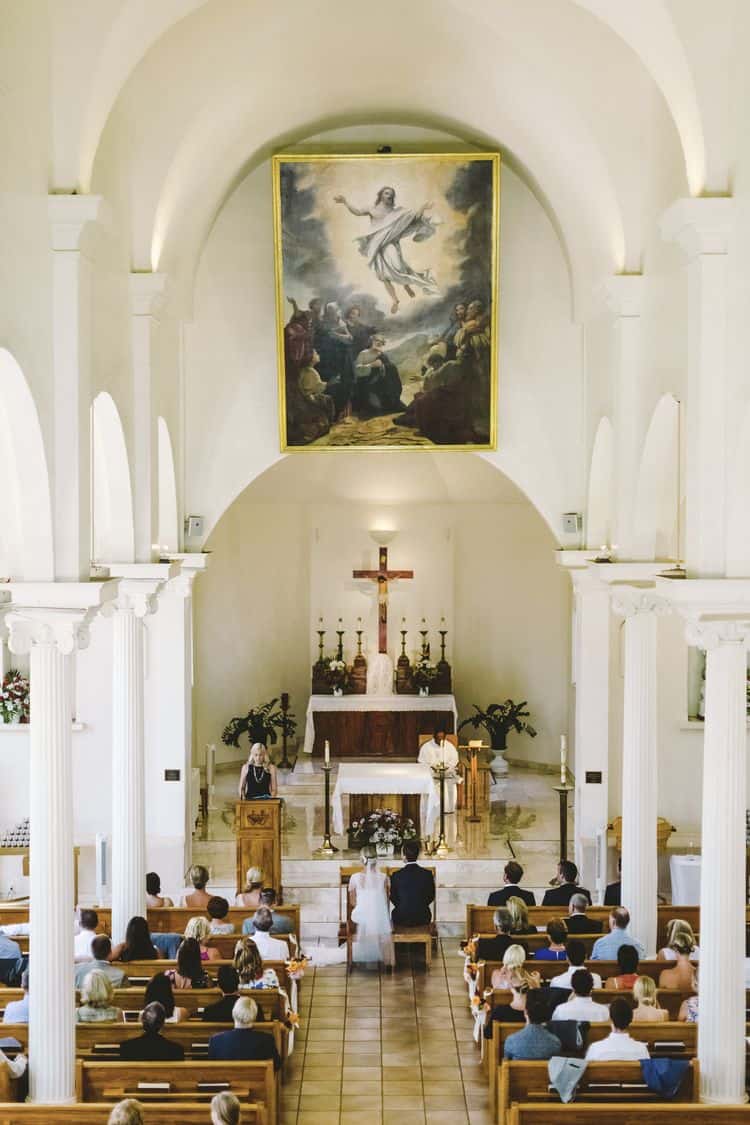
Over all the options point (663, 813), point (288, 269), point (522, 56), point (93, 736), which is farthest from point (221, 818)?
point (522, 56)

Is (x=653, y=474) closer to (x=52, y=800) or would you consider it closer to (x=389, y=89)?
(x=389, y=89)

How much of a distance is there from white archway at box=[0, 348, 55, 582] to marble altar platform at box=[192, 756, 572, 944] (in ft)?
24.2

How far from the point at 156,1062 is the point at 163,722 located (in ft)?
27.4

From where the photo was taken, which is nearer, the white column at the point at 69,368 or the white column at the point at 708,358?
the white column at the point at 69,368

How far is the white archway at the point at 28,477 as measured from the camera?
917 centimetres

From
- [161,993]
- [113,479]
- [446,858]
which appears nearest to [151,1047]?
[161,993]

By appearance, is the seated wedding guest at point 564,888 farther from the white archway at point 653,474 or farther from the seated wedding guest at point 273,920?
the white archway at point 653,474

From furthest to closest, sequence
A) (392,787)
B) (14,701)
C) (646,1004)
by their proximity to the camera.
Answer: (392,787)
(14,701)
(646,1004)

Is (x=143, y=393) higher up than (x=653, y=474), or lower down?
higher up

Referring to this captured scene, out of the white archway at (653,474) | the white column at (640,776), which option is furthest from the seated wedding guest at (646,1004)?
the white archway at (653,474)

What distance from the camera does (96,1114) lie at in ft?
27.1

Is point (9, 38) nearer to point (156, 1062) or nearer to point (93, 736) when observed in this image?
point (156, 1062)

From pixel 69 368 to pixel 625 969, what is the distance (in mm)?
6063

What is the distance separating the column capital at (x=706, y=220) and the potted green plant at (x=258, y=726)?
13.1 metres
